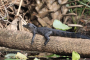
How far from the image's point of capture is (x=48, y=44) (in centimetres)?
229

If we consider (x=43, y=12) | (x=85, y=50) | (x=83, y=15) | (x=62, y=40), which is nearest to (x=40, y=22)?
(x=43, y=12)

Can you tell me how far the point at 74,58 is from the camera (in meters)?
1.93

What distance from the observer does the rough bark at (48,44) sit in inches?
83.4

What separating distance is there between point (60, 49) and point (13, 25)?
1520mm

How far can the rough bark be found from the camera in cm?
212

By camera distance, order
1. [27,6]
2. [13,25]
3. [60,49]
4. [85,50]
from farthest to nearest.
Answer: [27,6] → [13,25] → [60,49] → [85,50]

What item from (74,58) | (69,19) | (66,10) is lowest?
(74,58)

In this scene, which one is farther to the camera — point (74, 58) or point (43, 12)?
point (43, 12)

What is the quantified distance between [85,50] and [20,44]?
1.20m

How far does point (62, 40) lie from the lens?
2.24 metres

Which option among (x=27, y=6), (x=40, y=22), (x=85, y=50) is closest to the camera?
(x=85, y=50)

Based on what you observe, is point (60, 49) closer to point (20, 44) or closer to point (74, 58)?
point (74, 58)

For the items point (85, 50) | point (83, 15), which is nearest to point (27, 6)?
point (83, 15)

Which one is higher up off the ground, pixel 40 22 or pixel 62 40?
pixel 40 22
